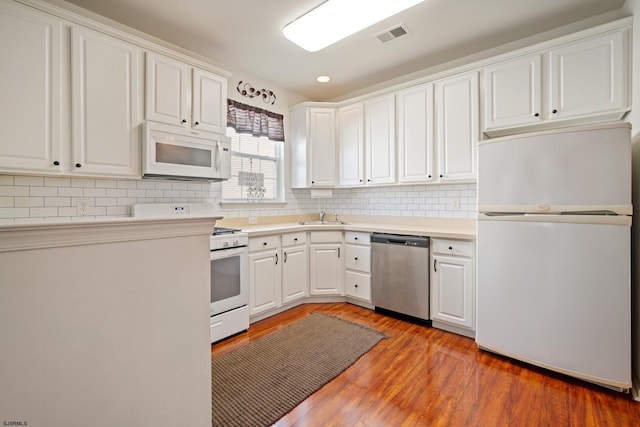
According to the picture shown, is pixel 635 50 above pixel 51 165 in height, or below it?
above

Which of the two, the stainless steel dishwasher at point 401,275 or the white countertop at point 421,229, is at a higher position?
the white countertop at point 421,229

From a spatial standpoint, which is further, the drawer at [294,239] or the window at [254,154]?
the window at [254,154]

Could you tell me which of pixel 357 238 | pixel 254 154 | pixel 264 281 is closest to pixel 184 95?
pixel 254 154

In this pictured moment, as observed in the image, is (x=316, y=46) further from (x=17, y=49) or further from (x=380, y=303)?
(x=380, y=303)

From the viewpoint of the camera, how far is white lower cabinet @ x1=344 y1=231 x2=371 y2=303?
10.6 ft

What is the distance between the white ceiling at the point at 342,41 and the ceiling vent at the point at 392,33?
1.8 inches

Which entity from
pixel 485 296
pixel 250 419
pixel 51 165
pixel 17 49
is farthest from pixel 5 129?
pixel 485 296

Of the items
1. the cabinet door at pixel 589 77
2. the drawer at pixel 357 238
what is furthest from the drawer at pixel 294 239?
the cabinet door at pixel 589 77

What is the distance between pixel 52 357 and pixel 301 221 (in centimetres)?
334

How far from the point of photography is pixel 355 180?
3.63 metres

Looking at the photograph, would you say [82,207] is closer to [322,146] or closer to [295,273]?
[295,273]

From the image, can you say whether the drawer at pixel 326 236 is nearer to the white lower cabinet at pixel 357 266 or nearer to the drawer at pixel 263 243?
the white lower cabinet at pixel 357 266

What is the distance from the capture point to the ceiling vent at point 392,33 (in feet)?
8.23

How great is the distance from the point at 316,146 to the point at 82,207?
2.49 meters
